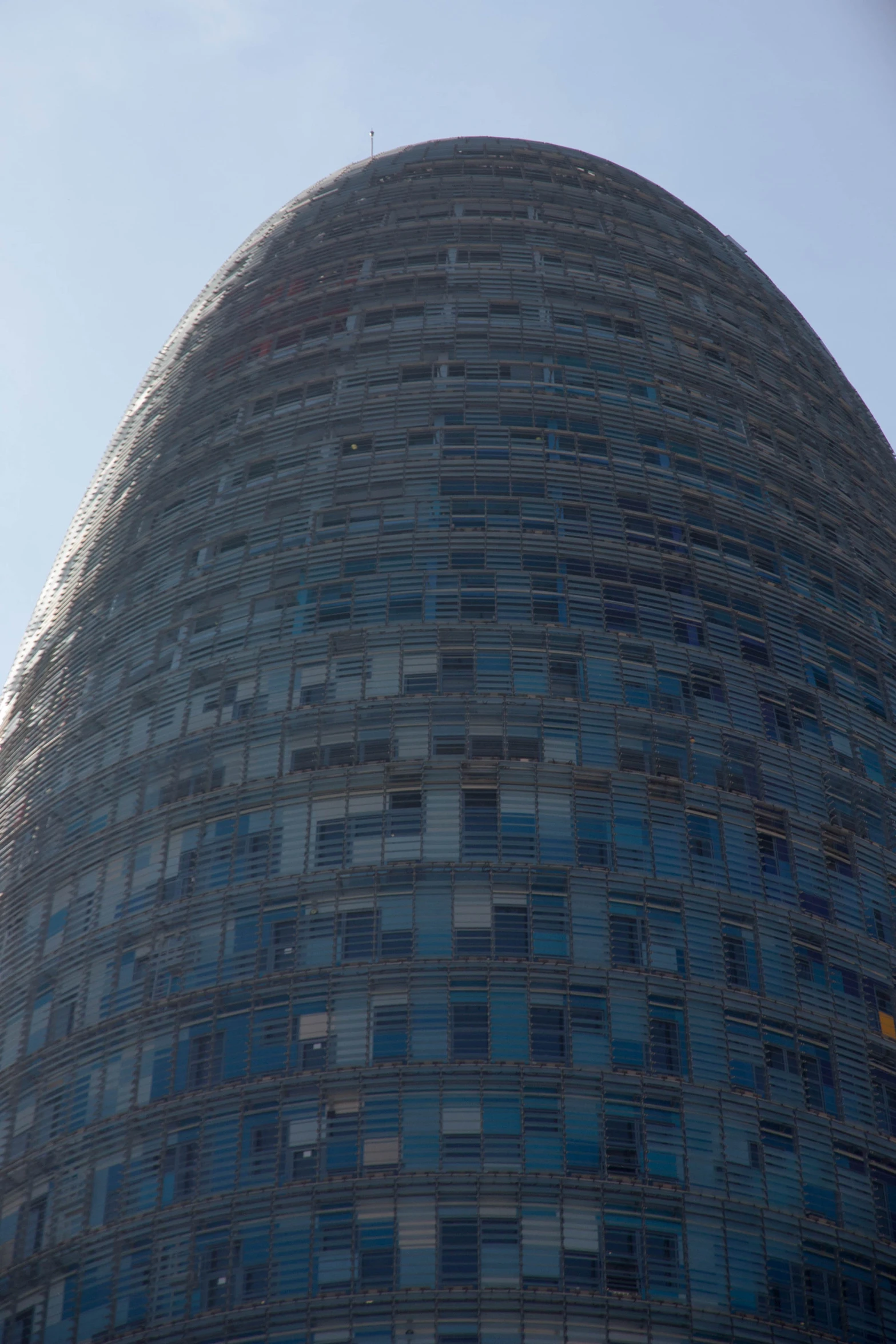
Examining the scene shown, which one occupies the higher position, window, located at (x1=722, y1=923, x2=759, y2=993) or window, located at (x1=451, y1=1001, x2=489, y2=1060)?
window, located at (x1=722, y1=923, x2=759, y2=993)

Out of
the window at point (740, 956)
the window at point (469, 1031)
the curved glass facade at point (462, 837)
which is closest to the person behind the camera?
the curved glass facade at point (462, 837)

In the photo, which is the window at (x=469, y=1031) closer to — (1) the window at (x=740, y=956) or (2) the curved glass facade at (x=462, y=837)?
(2) the curved glass facade at (x=462, y=837)

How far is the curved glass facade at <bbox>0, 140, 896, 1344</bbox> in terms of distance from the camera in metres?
79.6

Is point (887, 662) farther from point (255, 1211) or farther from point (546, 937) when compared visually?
point (255, 1211)

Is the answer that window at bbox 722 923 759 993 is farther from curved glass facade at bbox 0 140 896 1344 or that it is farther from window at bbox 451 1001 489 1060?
window at bbox 451 1001 489 1060

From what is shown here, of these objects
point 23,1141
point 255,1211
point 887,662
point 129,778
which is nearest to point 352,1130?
point 255,1211

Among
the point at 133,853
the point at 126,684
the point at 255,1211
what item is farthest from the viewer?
the point at 126,684

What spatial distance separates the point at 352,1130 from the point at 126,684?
32560mm

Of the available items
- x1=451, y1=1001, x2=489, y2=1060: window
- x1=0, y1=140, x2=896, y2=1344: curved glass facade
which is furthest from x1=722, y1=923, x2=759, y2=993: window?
x1=451, y1=1001, x2=489, y2=1060: window

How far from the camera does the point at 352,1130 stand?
3206 inches

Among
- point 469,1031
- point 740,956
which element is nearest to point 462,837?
point 469,1031

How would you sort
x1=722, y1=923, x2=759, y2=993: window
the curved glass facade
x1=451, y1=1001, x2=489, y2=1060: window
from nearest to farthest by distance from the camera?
the curved glass facade, x1=451, y1=1001, x2=489, y2=1060: window, x1=722, y1=923, x2=759, y2=993: window

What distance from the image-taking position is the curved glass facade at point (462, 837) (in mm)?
79625

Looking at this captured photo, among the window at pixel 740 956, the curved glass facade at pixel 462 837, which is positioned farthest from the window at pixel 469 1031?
the window at pixel 740 956
